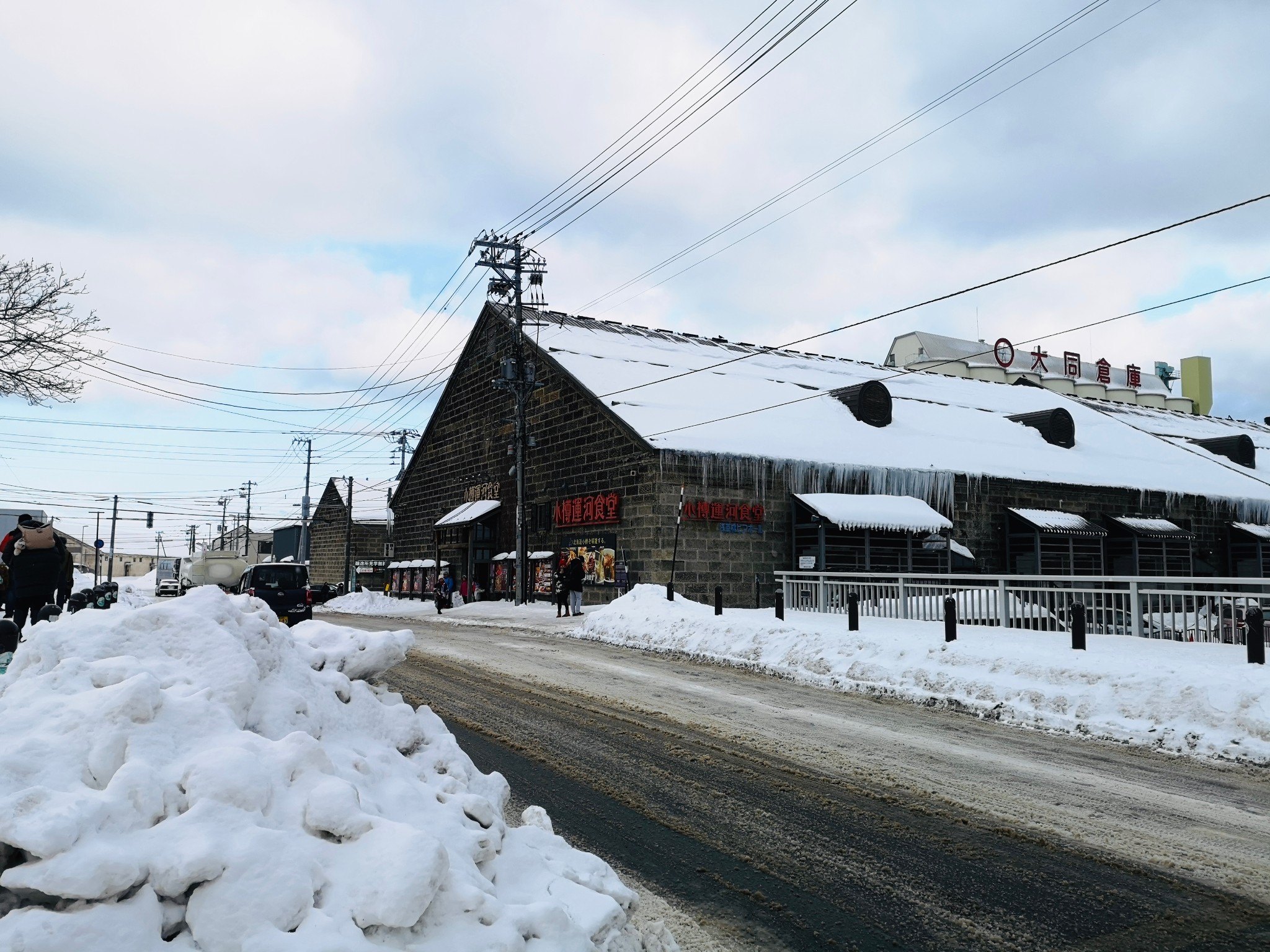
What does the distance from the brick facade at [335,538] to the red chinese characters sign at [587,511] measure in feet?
117

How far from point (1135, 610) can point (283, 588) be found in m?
18.8

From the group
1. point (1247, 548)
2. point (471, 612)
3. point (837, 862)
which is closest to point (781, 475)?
point (471, 612)

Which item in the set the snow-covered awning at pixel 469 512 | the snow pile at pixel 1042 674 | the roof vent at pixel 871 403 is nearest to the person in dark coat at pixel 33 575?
the snow pile at pixel 1042 674

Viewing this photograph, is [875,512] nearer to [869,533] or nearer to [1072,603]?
[869,533]

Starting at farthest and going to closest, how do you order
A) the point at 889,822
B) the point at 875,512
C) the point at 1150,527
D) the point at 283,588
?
the point at 1150,527 → the point at 875,512 → the point at 283,588 → the point at 889,822

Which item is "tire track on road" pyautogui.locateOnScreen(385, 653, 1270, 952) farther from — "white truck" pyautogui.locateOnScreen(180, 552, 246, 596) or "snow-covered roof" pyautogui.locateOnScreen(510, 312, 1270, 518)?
"white truck" pyautogui.locateOnScreen(180, 552, 246, 596)

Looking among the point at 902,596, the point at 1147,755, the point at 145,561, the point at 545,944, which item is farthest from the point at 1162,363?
the point at 145,561

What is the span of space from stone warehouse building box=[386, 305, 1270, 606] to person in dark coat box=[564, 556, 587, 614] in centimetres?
193

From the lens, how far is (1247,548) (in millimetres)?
35031

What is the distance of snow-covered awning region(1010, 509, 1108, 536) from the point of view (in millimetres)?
29469

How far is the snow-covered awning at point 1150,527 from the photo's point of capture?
31.1m

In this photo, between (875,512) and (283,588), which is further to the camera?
(875,512)

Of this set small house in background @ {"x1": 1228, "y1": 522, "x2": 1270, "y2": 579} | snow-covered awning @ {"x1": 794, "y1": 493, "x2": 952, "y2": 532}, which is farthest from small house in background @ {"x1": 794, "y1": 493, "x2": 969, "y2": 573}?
small house in background @ {"x1": 1228, "y1": 522, "x2": 1270, "y2": 579}

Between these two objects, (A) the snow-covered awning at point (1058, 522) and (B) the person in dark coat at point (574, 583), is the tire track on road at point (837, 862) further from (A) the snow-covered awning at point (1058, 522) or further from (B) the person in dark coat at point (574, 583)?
(A) the snow-covered awning at point (1058, 522)
